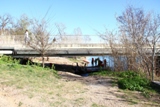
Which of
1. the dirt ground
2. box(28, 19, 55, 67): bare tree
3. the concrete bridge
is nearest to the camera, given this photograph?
the dirt ground

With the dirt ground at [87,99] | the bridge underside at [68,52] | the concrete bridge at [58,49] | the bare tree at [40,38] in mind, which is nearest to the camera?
the dirt ground at [87,99]

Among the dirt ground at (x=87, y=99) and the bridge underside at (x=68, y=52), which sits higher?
the bridge underside at (x=68, y=52)

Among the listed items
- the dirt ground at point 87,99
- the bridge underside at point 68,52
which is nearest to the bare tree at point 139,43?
the dirt ground at point 87,99

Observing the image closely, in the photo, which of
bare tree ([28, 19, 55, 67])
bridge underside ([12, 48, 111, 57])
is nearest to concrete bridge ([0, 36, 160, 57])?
bridge underside ([12, 48, 111, 57])

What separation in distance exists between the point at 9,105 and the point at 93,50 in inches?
798

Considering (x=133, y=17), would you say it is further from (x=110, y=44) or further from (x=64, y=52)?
(x=64, y=52)

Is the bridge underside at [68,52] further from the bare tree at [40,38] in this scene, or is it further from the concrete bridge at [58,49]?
the bare tree at [40,38]

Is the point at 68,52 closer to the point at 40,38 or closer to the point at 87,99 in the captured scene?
the point at 40,38

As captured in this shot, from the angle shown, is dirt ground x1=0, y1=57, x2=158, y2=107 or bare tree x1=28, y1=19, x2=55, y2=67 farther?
bare tree x1=28, y1=19, x2=55, y2=67

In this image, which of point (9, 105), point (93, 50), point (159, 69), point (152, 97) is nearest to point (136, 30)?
point (159, 69)

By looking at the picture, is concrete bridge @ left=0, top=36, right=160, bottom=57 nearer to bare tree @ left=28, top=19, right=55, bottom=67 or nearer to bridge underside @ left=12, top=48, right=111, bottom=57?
bridge underside @ left=12, top=48, right=111, bottom=57

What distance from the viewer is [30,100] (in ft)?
21.5

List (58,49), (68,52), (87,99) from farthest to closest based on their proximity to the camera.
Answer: (68,52) → (58,49) → (87,99)

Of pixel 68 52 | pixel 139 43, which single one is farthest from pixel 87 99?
pixel 68 52
